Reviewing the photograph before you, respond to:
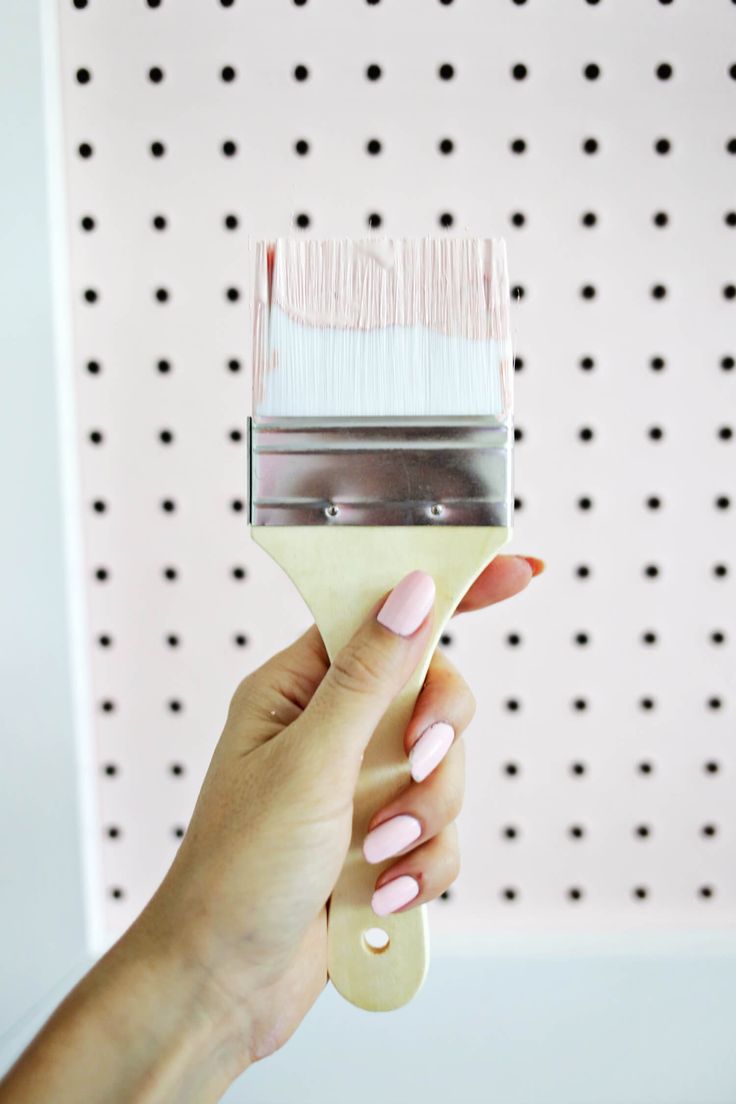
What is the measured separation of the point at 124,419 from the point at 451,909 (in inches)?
19.8

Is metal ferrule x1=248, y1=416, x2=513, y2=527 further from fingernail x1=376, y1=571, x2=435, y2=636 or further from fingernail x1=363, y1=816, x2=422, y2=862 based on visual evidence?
fingernail x1=363, y1=816, x2=422, y2=862

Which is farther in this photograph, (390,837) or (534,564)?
(534,564)

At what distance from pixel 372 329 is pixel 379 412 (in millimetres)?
46

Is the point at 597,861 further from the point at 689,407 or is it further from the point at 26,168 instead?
the point at 26,168

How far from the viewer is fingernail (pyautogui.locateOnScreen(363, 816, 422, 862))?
0.44 meters

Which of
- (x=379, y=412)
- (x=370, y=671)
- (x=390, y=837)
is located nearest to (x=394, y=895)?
(x=390, y=837)

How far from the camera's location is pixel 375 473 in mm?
424

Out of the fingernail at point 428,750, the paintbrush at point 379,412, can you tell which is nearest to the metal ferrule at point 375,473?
the paintbrush at point 379,412

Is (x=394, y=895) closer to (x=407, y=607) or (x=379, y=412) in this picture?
(x=407, y=607)

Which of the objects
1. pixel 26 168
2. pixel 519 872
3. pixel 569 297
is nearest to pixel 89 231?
pixel 26 168

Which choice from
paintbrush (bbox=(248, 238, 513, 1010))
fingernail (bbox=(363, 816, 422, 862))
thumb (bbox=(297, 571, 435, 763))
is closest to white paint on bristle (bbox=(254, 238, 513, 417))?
paintbrush (bbox=(248, 238, 513, 1010))

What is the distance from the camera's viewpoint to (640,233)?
599 mm

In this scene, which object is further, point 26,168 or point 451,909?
point 451,909

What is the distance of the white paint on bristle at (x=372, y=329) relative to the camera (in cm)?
42
